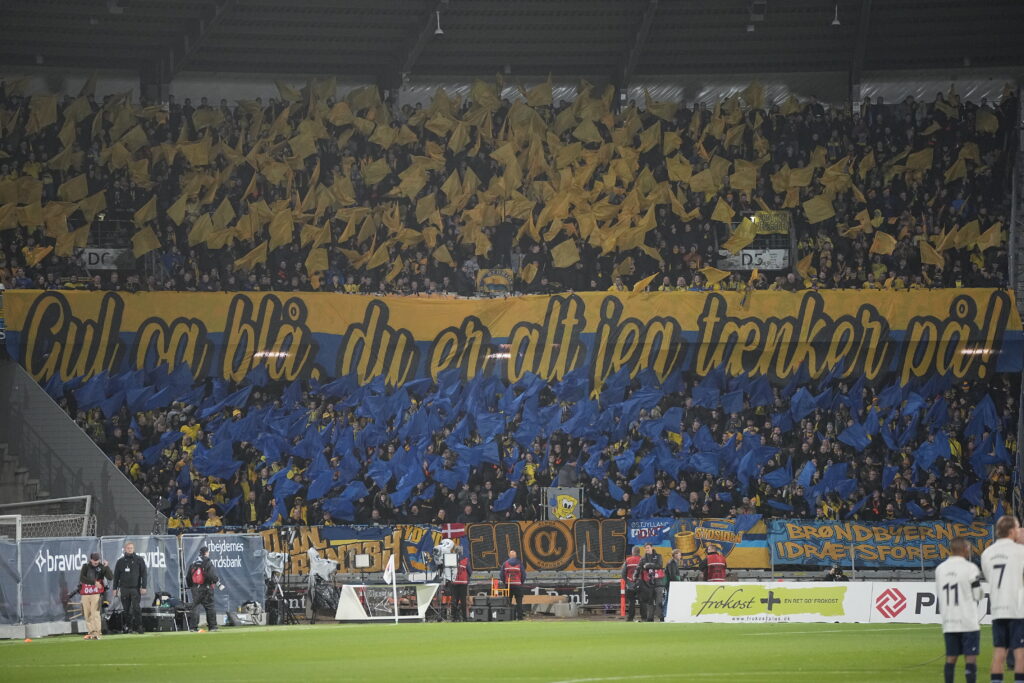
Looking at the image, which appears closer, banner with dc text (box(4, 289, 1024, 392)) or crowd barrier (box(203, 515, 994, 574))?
crowd barrier (box(203, 515, 994, 574))

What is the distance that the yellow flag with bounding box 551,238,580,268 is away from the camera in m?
38.7

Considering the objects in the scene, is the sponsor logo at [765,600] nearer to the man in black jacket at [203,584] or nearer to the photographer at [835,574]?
the photographer at [835,574]

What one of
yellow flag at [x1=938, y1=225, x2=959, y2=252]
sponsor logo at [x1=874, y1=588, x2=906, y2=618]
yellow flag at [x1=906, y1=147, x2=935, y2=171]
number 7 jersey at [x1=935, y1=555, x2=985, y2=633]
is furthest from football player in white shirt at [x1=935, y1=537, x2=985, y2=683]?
yellow flag at [x1=906, y1=147, x2=935, y2=171]

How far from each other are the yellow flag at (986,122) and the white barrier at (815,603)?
18287 mm

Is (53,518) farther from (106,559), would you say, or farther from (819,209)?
(819,209)

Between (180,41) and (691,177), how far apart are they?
49.9 feet

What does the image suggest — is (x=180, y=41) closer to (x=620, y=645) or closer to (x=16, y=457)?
(x=16, y=457)

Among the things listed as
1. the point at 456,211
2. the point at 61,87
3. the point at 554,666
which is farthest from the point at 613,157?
the point at 554,666

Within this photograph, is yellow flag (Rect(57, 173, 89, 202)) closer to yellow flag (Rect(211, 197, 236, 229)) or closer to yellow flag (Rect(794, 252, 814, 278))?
yellow flag (Rect(211, 197, 236, 229))

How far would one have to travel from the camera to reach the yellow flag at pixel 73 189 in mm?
38000

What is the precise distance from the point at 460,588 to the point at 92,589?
28.2 ft

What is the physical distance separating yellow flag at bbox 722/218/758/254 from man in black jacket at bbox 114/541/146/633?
19171 mm

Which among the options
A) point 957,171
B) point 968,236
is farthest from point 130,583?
point 957,171

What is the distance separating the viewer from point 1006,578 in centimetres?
1328
